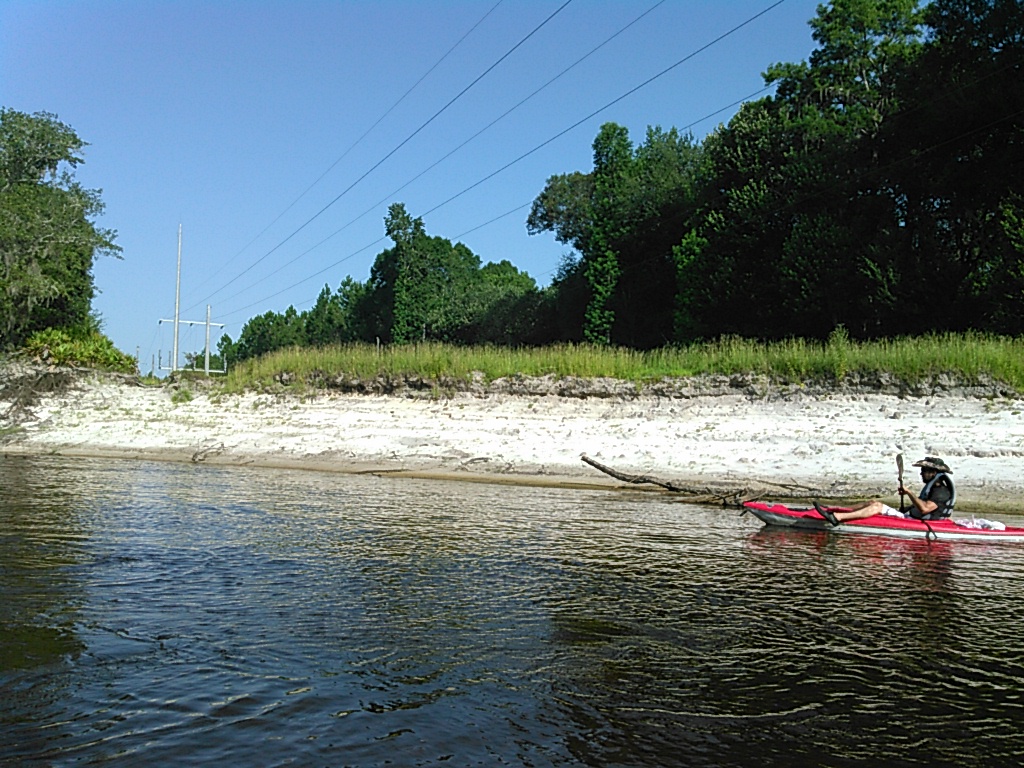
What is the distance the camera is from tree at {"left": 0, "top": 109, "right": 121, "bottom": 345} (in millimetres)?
35875

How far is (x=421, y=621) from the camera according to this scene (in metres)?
7.02

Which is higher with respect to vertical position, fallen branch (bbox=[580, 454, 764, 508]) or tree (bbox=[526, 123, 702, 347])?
tree (bbox=[526, 123, 702, 347])

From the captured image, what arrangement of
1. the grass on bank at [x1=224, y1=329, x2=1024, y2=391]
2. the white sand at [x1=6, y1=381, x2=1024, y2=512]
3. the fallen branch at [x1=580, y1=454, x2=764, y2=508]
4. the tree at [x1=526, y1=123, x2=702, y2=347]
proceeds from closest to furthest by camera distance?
the fallen branch at [x1=580, y1=454, x2=764, y2=508], the white sand at [x1=6, y1=381, x2=1024, y2=512], the grass on bank at [x1=224, y1=329, x2=1024, y2=391], the tree at [x1=526, y1=123, x2=702, y2=347]

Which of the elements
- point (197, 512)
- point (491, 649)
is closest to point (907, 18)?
point (197, 512)

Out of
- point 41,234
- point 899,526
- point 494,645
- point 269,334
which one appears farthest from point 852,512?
point 269,334

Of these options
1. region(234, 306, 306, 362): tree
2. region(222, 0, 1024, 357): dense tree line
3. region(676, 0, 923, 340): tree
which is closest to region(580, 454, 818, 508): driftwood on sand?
region(222, 0, 1024, 357): dense tree line

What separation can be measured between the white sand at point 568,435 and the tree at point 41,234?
13.5 m

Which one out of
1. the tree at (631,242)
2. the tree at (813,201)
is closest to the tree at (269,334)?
the tree at (631,242)

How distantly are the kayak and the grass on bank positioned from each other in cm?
727

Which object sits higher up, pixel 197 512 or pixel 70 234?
pixel 70 234

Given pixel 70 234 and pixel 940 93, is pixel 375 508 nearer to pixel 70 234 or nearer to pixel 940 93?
pixel 940 93

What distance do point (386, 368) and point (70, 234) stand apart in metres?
21.5

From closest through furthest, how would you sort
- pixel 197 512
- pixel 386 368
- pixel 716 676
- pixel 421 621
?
1. pixel 716 676
2. pixel 421 621
3. pixel 197 512
4. pixel 386 368

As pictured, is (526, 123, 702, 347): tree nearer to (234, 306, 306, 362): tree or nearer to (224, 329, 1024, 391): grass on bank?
(224, 329, 1024, 391): grass on bank
